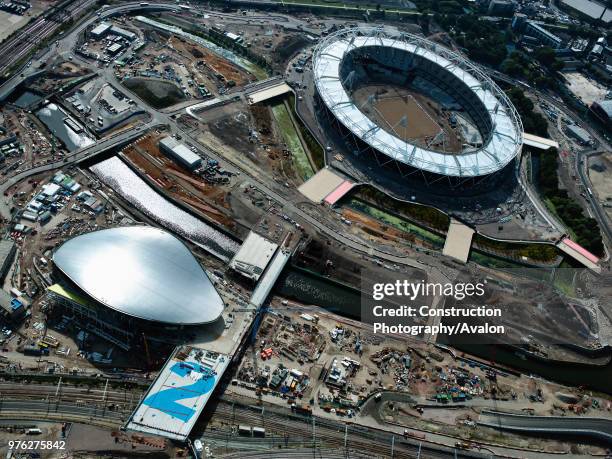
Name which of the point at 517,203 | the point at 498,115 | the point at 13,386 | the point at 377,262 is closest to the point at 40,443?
the point at 13,386

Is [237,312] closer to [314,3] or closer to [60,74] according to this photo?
[60,74]

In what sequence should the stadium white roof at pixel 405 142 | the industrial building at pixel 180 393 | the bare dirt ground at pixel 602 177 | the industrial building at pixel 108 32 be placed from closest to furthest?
1. the industrial building at pixel 180 393
2. the stadium white roof at pixel 405 142
3. the bare dirt ground at pixel 602 177
4. the industrial building at pixel 108 32

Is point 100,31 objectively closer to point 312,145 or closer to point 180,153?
point 180,153

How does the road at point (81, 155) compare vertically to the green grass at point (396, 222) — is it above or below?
below

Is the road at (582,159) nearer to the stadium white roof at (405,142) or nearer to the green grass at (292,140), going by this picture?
the stadium white roof at (405,142)

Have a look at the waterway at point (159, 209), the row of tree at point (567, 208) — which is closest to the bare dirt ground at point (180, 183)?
the waterway at point (159, 209)

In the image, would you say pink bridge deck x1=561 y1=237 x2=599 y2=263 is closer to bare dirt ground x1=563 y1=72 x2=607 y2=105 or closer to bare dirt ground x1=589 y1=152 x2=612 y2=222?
bare dirt ground x1=589 y1=152 x2=612 y2=222

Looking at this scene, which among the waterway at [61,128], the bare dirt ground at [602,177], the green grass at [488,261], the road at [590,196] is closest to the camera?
the green grass at [488,261]
